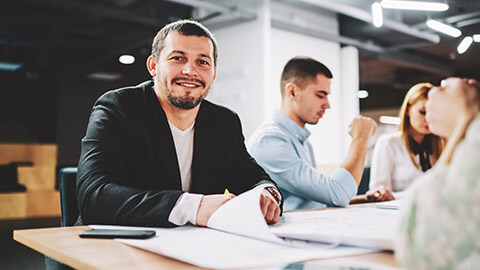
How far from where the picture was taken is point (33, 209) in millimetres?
6508

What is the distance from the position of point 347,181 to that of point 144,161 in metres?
0.78

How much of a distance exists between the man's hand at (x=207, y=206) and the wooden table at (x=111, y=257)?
0.73 feet

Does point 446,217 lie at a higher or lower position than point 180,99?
lower

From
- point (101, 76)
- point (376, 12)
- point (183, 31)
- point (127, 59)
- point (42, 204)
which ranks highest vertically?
point (127, 59)

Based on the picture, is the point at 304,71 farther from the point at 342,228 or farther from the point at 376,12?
the point at 376,12

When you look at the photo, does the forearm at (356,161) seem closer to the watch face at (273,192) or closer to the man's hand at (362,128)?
the man's hand at (362,128)

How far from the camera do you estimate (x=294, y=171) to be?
171 centimetres

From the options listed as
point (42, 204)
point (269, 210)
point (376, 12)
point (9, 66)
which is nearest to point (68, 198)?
point (269, 210)

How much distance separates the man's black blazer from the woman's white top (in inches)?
43.0

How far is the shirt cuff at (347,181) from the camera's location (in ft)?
5.19

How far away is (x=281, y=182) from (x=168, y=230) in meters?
0.92

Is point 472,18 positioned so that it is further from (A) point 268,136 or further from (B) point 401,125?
(A) point 268,136

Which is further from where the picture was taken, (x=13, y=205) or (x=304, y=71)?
(x=13, y=205)

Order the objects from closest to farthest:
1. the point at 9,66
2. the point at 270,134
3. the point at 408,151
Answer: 1. the point at 270,134
2. the point at 408,151
3. the point at 9,66
